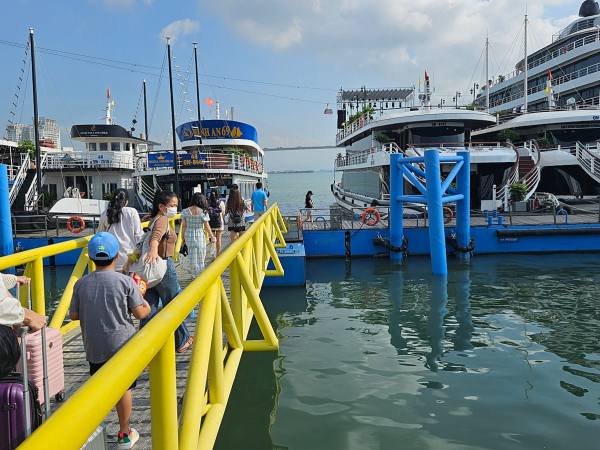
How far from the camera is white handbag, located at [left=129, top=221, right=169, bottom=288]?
16.3 feet

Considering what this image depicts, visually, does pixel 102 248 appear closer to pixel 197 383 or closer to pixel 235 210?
pixel 197 383

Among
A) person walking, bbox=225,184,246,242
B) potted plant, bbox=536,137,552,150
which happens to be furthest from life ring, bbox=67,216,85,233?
potted plant, bbox=536,137,552,150

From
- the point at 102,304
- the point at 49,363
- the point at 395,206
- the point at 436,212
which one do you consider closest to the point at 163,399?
the point at 102,304

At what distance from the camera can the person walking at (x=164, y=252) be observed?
500 cm

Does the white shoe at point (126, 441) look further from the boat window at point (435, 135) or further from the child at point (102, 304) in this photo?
the boat window at point (435, 135)

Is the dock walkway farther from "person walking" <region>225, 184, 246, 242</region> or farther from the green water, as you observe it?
"person walking" <region>225, 184, 246, 242</region>

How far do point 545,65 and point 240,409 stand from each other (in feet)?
155

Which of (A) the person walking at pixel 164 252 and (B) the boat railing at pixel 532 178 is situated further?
(B) the boat railing at pixel 532 178

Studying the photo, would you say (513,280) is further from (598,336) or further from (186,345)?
(186,345)

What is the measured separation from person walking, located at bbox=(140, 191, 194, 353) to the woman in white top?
0.53 meters

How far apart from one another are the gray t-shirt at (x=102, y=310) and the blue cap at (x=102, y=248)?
12cm

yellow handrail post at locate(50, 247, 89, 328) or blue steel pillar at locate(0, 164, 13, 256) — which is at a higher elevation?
blue steel pillar at locate(0, 164, 13, 256)

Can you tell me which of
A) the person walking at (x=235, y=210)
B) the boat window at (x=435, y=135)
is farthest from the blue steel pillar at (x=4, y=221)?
the boat window at (x=435, y=135)

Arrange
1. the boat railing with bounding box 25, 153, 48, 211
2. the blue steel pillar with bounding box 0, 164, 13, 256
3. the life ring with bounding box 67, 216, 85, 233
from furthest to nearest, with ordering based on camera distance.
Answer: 1. the boat railing with bounding box 25, 153, 48, 211
2. the life ring with bounding box 67, 216, 85, 233
3. the blue steel pillar with bounding box 0, 164, 13, 256
